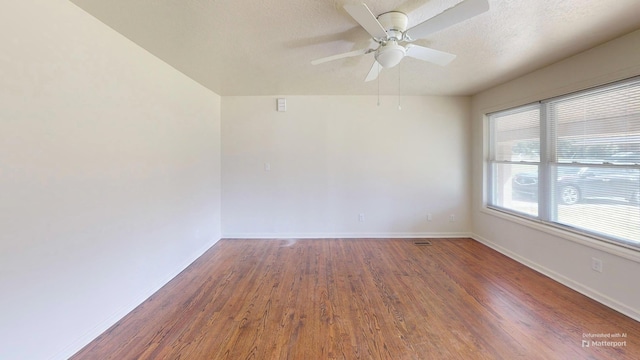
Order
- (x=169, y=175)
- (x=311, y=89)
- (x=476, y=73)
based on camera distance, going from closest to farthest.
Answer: (x=169, y=175)
(x=476, y=73)
(x=311, y=89)

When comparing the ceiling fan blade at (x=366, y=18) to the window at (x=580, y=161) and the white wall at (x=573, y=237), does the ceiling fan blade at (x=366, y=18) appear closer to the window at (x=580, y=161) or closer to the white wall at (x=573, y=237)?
the white wall at (x=573, y=237)

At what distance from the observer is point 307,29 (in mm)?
2057

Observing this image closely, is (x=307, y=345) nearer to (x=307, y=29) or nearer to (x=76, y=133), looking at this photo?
(x=76, y=133)

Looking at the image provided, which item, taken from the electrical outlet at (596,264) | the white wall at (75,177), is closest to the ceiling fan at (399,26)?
the white wall at (75,177)

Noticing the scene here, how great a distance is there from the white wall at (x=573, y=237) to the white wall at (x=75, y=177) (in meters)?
4.28

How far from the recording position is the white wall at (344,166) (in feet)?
13.9

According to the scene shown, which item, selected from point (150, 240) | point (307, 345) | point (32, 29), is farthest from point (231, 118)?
point (307, 345)

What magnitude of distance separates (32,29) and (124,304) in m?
2.08

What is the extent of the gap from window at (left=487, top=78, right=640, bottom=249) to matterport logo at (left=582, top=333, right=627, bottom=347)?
2.78 ft

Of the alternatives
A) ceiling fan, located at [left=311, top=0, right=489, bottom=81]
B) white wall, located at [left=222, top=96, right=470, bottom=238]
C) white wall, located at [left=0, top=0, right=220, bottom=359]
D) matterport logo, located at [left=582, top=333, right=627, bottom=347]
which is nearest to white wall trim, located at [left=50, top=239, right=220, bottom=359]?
white wall, located at [left=0, top=0, right=220, bottom=359]

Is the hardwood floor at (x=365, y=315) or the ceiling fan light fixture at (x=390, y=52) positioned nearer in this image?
the hardwood floor at (x=365, y=315)

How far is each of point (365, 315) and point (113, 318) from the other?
2072 mm

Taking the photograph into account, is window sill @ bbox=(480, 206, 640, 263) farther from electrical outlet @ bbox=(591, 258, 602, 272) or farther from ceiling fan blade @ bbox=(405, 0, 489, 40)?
ceiling fan blade @ bbox=(405, 0, 489, 40)

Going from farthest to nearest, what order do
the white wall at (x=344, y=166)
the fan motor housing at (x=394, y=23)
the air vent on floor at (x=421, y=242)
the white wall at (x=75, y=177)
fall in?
the white wall at (x=344, y=166) → the air vent on floor at (x=421, y=242) → the fan motor housing at (x=394, y=23) → the white wall at (x=75, y=177)
